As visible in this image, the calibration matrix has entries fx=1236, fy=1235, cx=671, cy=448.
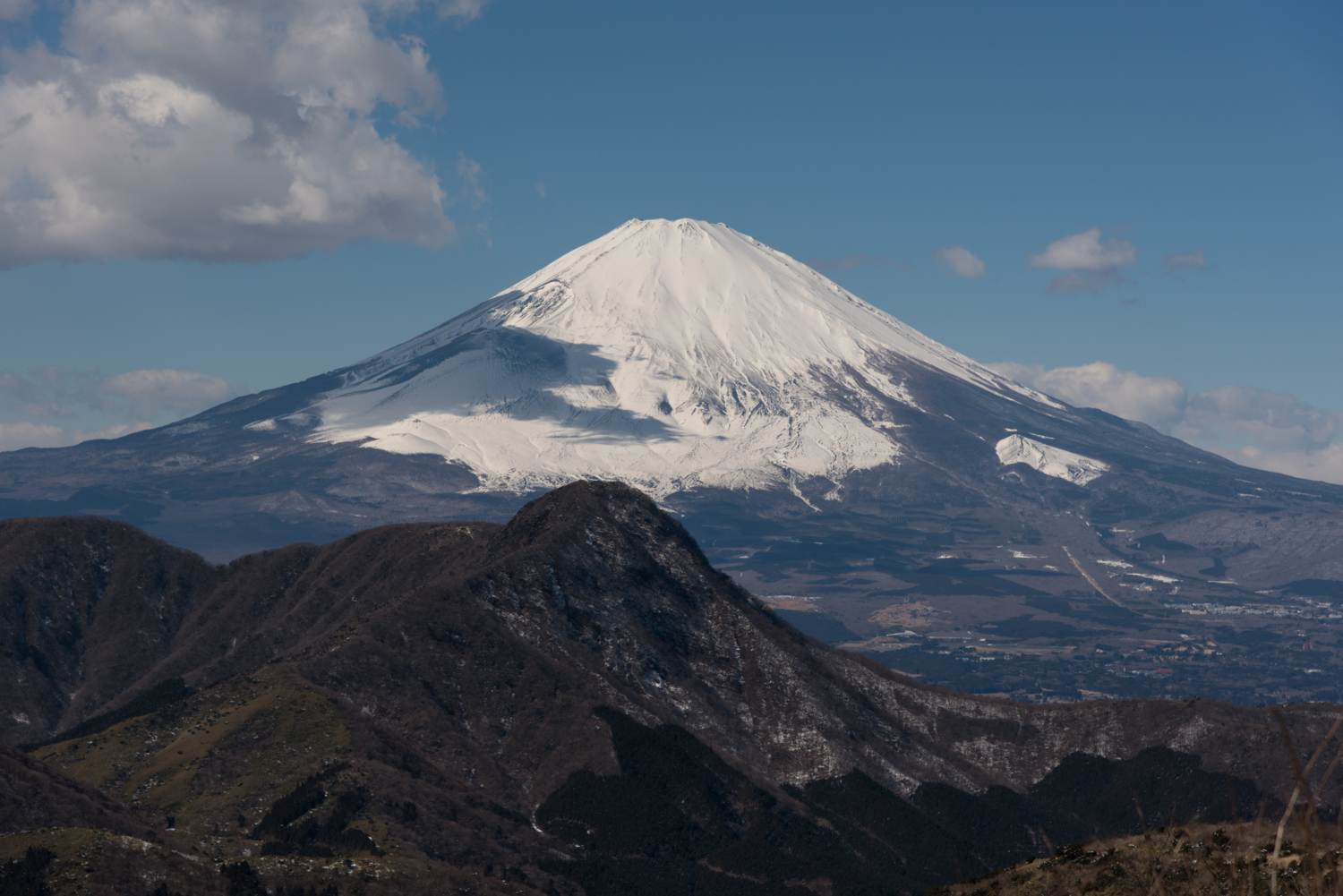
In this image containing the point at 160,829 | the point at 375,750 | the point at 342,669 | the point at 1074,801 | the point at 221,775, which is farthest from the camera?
the point at 1074,801

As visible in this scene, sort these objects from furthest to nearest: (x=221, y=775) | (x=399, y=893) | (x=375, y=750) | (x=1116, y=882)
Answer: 1. (x=375, y=750)
2. (x=221, y=775)
3. (x=399, y=893)
4. (x=1116, y=882)

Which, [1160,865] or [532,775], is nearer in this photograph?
[1160,865]

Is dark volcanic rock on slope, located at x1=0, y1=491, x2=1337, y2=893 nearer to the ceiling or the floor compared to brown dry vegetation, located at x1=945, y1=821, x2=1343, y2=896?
nearer to the floor

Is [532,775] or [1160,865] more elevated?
[1160,865]

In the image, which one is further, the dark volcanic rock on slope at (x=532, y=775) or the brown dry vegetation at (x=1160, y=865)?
the dark volcanic rock on slope at (x=532, y=775)

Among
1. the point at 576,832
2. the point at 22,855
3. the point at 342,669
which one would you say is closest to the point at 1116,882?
the point at 22,855

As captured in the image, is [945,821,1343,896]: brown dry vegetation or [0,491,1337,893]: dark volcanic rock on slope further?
[0,491,1337,893]: dark volcanic rock on slope

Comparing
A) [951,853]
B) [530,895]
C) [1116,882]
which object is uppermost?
[1116,882]

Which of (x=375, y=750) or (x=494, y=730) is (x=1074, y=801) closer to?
(x=494, y=730)

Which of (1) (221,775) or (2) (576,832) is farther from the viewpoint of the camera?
(2) (576,832)

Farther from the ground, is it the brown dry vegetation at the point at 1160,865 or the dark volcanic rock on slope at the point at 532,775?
the brown dry vegetation at the point at 1160,865

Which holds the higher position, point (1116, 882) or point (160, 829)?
point (1116, 882)
